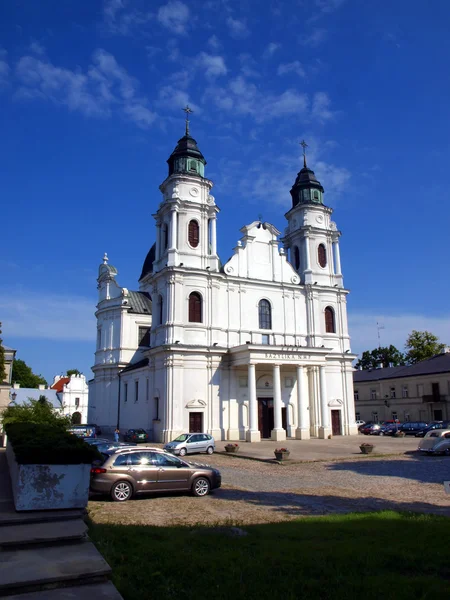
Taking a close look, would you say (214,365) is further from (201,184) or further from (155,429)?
(201,184)


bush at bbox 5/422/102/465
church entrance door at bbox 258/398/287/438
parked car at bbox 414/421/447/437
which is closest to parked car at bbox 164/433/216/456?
church entrance door at bbox 258/398/287/438

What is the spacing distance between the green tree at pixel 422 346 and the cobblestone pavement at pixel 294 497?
5727 centimetres

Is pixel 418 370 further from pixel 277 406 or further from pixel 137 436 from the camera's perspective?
pixel 137 436

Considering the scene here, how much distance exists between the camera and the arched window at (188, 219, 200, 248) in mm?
43219

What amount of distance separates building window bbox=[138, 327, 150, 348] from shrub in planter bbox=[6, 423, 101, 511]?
44589 millimetres

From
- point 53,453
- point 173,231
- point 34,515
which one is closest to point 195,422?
point 173,231

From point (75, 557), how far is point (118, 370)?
46.2 m

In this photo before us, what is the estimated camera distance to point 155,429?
4022 centimetres

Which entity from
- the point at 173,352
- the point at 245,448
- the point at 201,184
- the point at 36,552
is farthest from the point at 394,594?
the point at 201,184

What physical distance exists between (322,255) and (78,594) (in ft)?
151

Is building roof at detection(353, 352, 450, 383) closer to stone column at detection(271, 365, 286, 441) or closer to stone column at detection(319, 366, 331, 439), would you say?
stone column at detection(319, 366, 331, 439)

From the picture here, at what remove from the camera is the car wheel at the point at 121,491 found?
14.1 metres

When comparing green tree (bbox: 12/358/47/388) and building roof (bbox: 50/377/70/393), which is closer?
green tree (bbox: 12/358/47/388)

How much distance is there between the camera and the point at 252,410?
127ft
